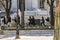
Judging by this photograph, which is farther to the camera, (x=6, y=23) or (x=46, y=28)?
(x=6, y=23)

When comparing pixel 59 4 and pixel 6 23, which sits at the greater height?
pixel 59 4

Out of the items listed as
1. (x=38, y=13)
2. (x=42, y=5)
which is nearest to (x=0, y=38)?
(x=38, y=13)

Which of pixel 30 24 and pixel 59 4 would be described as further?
pixel 30 24

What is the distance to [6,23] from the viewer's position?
2538cm

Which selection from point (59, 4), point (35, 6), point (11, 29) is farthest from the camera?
point (35, 6)

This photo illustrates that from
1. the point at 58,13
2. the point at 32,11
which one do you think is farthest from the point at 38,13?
the point at 58,13

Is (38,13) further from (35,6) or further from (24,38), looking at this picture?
(24,38)

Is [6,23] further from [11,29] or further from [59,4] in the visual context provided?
[59,4]

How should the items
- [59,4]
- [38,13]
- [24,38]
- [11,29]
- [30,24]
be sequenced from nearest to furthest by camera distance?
[59,4], [24,38], [11,29], [30,24], [38,13]

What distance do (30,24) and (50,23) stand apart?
1.95 meters

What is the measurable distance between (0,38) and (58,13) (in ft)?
26.2

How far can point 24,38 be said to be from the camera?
18.1 meters

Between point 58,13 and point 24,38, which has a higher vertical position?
point 58,13

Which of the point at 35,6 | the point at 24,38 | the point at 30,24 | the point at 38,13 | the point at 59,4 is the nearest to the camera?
the point at 59,4
